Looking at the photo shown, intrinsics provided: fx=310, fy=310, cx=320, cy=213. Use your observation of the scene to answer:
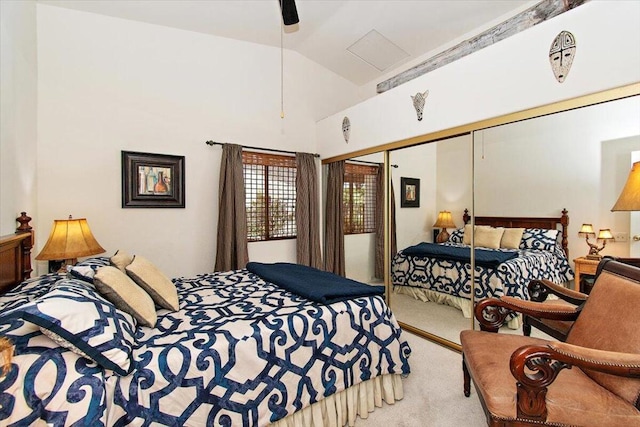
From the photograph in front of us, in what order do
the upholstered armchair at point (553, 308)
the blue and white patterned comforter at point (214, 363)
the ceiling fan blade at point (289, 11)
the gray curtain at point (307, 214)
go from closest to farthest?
the blue and white patterned comforter at point (214, 363)
the upholstered armchair at point (553, 308)
the ceiling fan blade at point (289, 11)
the gray curtain at point (307, 214)

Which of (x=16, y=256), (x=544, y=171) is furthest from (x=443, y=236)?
(x=16, y=256)

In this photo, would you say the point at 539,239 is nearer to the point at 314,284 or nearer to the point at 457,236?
the point at 457,236

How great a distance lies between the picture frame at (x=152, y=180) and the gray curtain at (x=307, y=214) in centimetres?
142

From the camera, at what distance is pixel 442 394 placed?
2084 millimetres

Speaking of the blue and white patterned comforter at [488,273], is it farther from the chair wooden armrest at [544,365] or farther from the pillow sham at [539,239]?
the chair wooden armrest at [544,365]

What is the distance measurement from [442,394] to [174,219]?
9.70 feet

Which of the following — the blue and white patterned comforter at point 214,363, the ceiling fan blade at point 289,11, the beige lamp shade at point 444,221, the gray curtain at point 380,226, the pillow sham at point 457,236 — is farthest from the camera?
the gray curtain at point 380,226

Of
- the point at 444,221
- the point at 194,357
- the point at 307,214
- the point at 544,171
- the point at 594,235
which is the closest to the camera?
the point at 194,357

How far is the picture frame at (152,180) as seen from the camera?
3.11 m

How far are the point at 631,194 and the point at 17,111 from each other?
13.5ft

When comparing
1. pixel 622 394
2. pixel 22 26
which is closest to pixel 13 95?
pixel 22 26

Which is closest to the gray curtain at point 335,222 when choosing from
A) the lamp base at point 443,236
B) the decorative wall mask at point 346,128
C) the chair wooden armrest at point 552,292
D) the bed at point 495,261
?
the decorative wall mask at point 346,128

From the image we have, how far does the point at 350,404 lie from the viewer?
184cm

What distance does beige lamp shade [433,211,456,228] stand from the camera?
9.59ft
